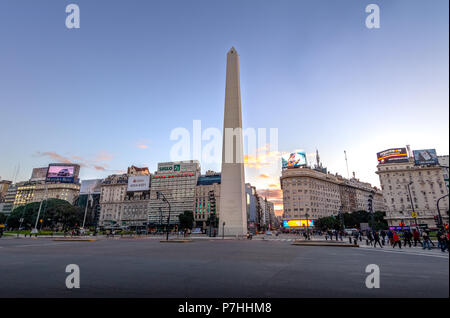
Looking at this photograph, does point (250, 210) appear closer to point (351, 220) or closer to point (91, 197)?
point (351, 220)

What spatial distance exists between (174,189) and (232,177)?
74.3 meters

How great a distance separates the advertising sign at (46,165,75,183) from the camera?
302ft

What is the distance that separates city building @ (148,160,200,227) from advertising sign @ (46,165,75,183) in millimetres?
35083

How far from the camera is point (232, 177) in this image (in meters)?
42.2

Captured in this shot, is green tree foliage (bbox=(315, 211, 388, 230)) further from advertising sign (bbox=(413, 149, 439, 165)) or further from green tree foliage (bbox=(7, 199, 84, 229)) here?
green tree foliage (bbox=(7, 199, 84, 229))

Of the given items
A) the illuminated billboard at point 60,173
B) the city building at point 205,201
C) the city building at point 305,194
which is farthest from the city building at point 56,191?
the city building at point 305,194

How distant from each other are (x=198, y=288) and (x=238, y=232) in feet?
124

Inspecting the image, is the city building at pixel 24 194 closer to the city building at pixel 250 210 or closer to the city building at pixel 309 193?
the city building at pixel 250 210

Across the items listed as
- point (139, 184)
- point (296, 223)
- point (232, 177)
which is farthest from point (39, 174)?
point (296, 223)

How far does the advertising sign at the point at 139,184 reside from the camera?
107 metres

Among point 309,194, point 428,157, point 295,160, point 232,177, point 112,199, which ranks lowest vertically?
point 428,157

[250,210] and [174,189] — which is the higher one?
[174,189]

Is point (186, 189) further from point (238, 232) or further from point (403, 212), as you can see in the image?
point (403, 212)
